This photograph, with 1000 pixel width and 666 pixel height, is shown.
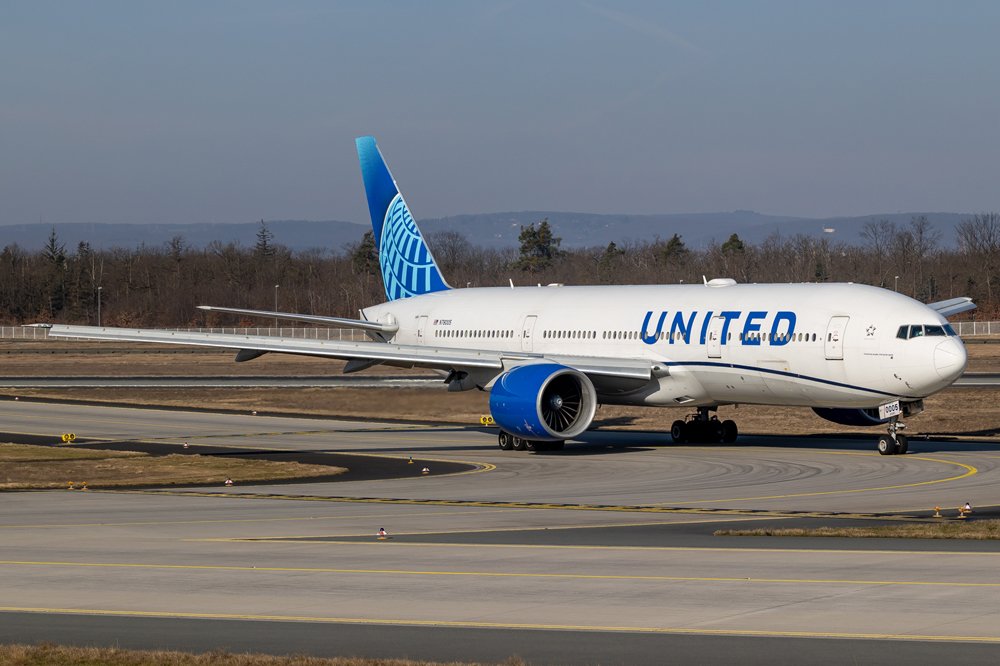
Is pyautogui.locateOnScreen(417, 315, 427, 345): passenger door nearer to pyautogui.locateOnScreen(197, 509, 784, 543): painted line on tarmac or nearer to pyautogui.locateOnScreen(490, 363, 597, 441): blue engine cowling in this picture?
pyautogui.locateOnScreen(490, 363, 597, 441): blue engine cowling

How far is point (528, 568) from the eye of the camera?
21.0m

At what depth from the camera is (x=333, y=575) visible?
2050 centimetres

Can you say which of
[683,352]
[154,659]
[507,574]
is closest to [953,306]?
[683,352]

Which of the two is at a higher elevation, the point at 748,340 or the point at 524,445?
the point at 748,340

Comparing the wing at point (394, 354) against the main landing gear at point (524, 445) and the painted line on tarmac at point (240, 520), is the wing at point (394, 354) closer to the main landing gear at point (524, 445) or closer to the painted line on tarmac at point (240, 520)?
the main landing gear at point (524, 445)

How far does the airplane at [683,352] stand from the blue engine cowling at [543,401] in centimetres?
4

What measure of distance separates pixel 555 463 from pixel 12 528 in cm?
1727

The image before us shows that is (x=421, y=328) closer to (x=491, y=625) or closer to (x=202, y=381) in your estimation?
(x=202, y=381)

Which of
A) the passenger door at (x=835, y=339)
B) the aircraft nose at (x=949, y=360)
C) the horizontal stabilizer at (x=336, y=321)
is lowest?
the aircraft nose at (x=949, y=360)

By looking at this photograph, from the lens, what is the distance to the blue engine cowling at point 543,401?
41438 millimetres

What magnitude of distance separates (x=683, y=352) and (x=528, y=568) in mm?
22660

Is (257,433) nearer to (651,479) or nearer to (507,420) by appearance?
(507,420)

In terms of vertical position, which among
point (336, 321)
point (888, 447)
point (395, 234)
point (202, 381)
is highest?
point (395, 234)

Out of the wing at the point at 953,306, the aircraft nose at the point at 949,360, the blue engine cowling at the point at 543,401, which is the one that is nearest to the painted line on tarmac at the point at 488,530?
the aircraft nose at the point at 949,360
